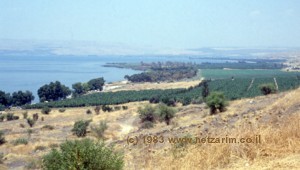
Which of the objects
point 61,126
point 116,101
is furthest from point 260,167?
point 116,101

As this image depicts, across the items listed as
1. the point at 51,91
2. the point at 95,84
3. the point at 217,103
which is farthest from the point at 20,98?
the point at 217,103

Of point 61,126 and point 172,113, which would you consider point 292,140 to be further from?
point 61,126

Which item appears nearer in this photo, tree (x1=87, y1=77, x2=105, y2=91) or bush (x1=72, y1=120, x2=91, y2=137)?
bush (x1=72, y1=120, x2=91, y2=137)

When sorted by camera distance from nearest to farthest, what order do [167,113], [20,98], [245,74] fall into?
[167,113]
[20,98]
[245,74]

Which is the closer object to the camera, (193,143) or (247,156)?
(247,156)

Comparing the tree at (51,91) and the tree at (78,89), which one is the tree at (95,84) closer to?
the tree at (78,89)

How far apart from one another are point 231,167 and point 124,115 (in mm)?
47103

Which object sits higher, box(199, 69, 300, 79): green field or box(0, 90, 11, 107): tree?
box(0, 90, 11, 107): tree

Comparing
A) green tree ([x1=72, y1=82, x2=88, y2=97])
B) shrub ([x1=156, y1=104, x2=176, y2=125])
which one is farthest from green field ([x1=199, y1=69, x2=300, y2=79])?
shrub ([x1=156, y1=104, x2=176, y2=125])

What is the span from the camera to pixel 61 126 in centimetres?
4594

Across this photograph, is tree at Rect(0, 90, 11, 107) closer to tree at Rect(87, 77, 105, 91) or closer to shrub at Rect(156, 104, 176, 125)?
tree at Rect(87, 77, 105, 91)

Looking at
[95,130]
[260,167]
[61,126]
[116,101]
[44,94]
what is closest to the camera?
[260,167]

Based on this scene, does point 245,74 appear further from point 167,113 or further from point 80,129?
point 80,129

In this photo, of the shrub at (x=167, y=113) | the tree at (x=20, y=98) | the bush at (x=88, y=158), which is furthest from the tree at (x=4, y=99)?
the bush at (x=88, y=158)
